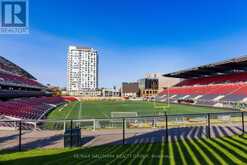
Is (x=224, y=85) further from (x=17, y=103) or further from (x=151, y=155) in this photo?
(x=151, y=155)

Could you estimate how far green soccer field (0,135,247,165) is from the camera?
8641 mm

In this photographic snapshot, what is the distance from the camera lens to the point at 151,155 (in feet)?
31.1

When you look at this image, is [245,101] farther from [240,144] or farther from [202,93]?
→ [240,144]

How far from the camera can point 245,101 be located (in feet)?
163

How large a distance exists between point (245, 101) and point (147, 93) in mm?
110395

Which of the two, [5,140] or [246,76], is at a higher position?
[246,76]

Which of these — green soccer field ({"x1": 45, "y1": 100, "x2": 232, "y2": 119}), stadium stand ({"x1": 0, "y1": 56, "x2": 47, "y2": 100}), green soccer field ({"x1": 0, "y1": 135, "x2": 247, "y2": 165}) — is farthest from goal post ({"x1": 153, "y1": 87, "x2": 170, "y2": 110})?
green soccer field ({"x1": 0, "y1": 135, "x2": 247, "y2": 165})

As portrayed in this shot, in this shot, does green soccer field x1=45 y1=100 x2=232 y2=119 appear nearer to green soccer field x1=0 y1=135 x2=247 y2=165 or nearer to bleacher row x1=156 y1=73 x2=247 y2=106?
bleacher row x1=156 y1=73 x2=247 y2=106

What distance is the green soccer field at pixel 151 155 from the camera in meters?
8.64

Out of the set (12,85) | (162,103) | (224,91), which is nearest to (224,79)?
(224,91)

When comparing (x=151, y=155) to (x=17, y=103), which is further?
(x=17, y=103)

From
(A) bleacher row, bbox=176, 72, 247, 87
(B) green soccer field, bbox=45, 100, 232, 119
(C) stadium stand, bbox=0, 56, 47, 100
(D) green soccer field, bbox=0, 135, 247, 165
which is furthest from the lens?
(A) bleacher row, bbox=176, 72, 247, 87

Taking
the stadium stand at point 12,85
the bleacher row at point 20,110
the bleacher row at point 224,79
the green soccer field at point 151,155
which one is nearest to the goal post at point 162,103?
the bleacher row at point 224,79

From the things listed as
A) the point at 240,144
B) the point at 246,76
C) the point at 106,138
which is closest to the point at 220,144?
the point at 240,144
